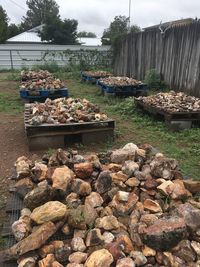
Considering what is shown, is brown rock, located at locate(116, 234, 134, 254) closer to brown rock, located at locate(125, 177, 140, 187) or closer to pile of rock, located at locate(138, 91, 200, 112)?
brown rock, located at locate(125, 177, 140, 187)

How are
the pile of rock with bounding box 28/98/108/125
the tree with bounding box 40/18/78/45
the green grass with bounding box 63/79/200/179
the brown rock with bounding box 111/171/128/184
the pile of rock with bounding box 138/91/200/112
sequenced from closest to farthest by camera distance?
the brown rock with bounding box 111/171/128/184, the green grass with bounding box 63/79/200/179, the pile of rock with bounding box 28/98/108/125, the pile of rock with bounding box 138/91/200/112, the tree with bounding box 40/18/78/45

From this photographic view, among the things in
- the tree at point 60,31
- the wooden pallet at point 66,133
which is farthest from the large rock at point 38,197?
the tree at point 60,31

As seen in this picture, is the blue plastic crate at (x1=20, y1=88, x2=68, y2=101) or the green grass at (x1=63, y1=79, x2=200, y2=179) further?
the blue plastic crate at (x1=20, y1=88, x2=68, y2=101)

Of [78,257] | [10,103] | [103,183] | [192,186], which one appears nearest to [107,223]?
[78,257]

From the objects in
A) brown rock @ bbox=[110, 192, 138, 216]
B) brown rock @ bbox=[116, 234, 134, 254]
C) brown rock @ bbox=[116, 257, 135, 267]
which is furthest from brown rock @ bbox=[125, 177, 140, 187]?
brown rock @ bbox=[116, 257, 135, 267]

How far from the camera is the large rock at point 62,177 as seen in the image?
2641 millimetres

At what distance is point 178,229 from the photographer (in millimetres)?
2059

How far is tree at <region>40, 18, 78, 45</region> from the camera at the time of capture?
1110 inches

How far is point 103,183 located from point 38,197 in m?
0.55

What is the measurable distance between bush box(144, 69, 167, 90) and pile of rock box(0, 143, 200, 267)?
6.60m

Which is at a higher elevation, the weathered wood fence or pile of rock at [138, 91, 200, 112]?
the weathered wood fence

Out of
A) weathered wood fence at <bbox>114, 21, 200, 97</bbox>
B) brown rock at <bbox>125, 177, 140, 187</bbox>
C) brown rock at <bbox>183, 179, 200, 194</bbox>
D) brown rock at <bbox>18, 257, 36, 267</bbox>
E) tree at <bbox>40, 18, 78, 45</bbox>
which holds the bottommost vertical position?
brown rock at <bbox>18, 257, 36, 267</bbox>

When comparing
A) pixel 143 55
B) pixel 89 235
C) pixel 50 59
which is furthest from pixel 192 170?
pixel 50 59

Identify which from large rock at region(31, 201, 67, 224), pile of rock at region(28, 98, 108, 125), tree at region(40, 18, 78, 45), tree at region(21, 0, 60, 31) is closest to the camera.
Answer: large rock at region(31, 201, 67, 224)
